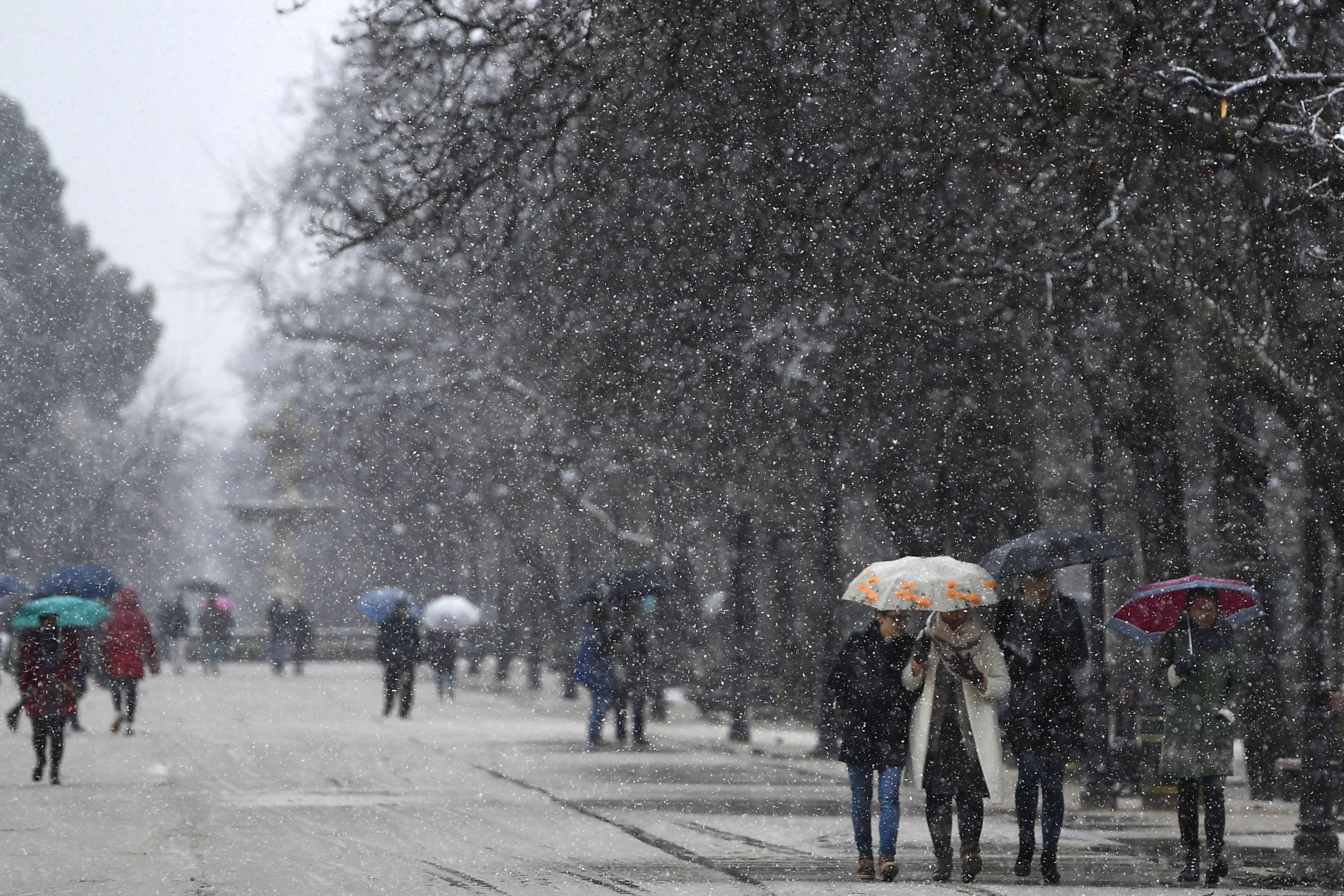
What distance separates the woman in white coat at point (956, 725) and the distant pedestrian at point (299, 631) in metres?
37.8

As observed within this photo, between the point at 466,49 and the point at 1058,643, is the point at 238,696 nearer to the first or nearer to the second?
the point at 466,49

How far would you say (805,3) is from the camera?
16359 mm

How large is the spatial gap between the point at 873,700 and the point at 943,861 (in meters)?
1.01

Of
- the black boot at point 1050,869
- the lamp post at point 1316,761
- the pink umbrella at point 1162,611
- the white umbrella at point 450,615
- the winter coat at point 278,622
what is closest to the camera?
the black boot at point 1050,869

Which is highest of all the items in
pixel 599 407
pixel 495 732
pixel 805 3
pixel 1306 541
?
pixel 805 3

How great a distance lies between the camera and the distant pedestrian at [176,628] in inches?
1934

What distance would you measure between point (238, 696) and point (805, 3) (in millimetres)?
24621

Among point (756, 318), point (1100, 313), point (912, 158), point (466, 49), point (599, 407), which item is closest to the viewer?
point (466, 49)

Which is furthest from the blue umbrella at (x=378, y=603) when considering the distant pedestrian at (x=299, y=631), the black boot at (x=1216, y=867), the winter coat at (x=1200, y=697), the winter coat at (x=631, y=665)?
the black boot at (x=1216, y=867)

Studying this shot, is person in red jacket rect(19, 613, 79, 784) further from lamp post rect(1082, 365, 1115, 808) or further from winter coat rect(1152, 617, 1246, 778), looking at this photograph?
winter coat rect(1152, 617, 1246, 778)

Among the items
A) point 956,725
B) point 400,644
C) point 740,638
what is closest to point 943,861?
point 956,725

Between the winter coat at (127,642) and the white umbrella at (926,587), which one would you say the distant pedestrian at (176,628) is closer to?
the winter coat at (127,642)

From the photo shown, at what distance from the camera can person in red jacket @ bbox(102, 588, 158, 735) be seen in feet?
82.5

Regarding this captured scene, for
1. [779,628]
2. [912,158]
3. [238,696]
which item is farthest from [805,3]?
[238,696]
